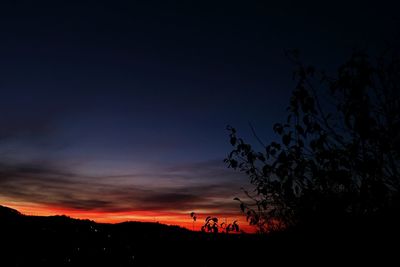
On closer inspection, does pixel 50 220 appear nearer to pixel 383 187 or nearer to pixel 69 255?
pixel 69 255

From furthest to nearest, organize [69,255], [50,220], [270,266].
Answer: [50,220], [270,266], [69,255]

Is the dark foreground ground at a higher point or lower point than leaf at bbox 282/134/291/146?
lower

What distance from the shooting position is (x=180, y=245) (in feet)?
33.5

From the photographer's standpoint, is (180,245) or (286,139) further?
(180,245)

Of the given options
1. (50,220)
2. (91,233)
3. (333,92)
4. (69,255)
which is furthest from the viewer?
(50,220)

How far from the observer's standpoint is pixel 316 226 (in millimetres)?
8219

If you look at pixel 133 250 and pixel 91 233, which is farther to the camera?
pixel 91 233

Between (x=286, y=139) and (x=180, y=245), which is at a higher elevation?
(x=286, y=139)

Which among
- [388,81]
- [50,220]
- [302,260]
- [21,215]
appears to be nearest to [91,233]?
[50,220]

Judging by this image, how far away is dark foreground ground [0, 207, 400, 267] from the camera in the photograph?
24.6 ft

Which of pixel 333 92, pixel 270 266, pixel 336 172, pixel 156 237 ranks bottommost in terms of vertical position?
pixel 270 266

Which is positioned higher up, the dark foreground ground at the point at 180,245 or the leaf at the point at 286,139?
the leaf at the point at 286,139

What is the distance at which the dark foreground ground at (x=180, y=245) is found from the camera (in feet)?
24.6

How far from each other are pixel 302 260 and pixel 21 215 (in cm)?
784
